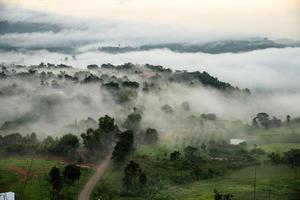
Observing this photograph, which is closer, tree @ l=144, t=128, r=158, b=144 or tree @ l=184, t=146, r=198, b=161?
tree @ l=184, t=146, r=198, b=161

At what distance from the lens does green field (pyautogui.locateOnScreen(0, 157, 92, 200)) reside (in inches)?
4112

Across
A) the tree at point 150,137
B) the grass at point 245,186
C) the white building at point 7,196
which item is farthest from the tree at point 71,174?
the tree at point 150,137

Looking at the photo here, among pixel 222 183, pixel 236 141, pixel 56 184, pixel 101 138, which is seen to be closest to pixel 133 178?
pixel 56 184

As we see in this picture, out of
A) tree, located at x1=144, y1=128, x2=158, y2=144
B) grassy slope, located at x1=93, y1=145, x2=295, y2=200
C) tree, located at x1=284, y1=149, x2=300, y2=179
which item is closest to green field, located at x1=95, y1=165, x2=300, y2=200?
grassy slope, located at x1=93, y1=145, x2=295, y2=200

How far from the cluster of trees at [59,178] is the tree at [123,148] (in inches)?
722

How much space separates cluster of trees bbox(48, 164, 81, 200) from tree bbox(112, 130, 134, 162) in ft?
60.2

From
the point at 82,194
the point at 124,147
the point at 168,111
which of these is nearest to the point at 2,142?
the point at 124,147

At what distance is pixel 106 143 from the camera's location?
146 metres

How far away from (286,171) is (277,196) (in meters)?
25.2

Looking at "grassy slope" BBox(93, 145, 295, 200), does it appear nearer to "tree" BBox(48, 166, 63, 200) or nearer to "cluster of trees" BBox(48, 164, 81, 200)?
"cluster of trees" BBox(48, 164, 81, 200)

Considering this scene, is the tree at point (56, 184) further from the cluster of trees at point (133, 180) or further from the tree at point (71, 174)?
the cluster of trees at point (133, 180)

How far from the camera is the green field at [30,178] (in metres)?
104

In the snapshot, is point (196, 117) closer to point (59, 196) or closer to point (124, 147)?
point (124, 147)

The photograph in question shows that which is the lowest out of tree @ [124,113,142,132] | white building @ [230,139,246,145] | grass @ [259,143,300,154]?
grass @ [259,143,300,154]
